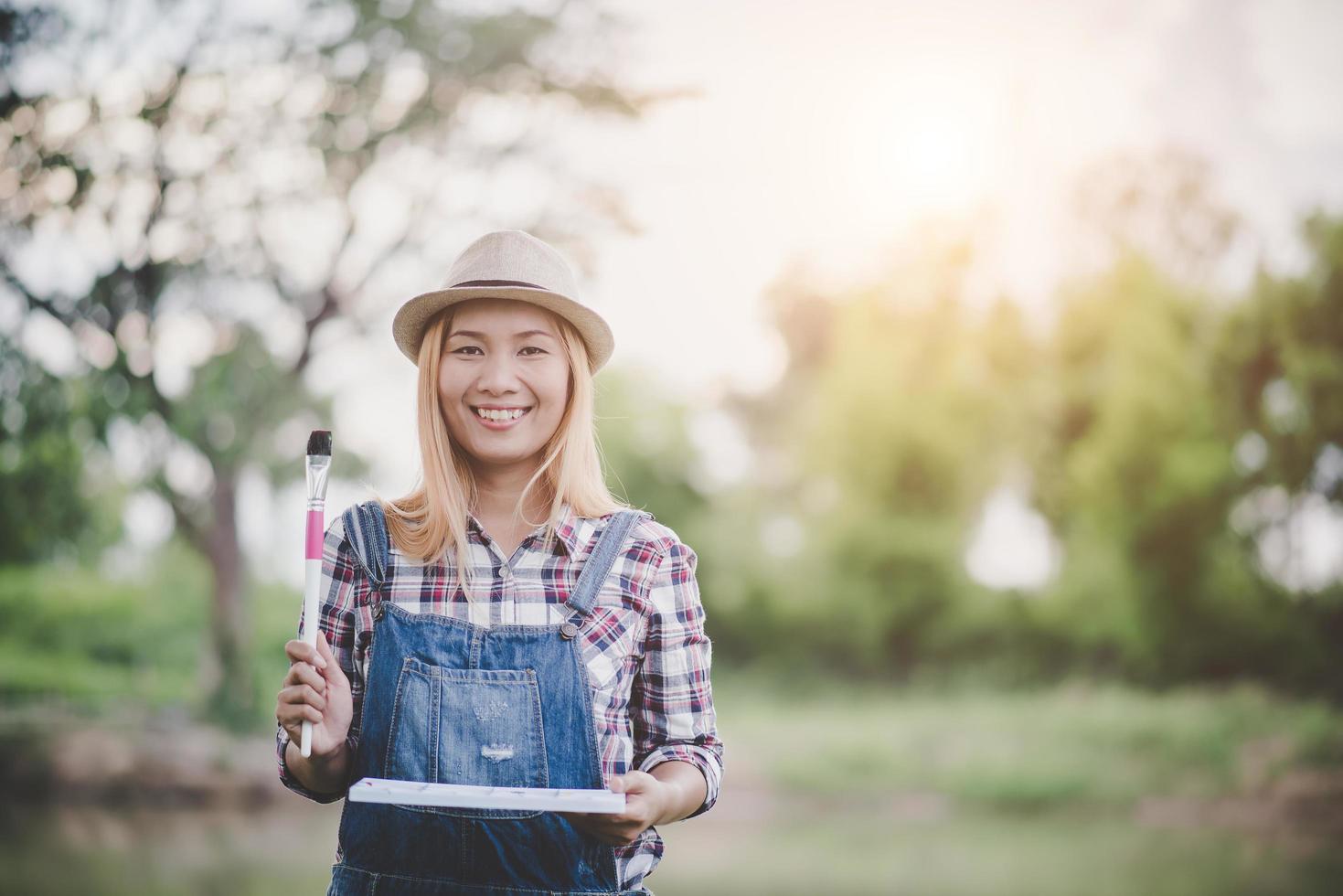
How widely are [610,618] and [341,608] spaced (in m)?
0.34

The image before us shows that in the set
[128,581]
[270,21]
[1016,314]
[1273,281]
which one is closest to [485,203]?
[270,21]

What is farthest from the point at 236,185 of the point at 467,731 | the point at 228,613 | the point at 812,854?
the point at 467,731

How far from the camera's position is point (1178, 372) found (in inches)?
432

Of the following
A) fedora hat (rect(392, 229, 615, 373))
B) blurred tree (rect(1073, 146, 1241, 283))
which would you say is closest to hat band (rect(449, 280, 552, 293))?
fedora hat (rect(392, 229, 615, 373))

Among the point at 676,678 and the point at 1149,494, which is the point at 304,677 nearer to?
the point at 676,678

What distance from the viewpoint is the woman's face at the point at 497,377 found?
155 centimetres

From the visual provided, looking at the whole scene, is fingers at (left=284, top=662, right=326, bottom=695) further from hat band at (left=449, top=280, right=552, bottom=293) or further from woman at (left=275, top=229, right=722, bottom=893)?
hat band at (left=449, top=280, right=552, bottom=293)

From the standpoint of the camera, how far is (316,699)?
1378mm

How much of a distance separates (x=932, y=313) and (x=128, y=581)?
824 centimetres

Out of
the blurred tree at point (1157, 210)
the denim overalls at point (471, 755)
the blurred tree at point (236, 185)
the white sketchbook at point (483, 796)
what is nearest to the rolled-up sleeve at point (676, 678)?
the denim overalls at point (471, 755)

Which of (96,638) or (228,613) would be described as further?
(96,638)

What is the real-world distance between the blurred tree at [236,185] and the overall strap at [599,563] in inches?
302

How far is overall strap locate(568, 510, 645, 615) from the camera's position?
1.48 m

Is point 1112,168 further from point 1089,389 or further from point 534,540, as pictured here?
point 534,540
